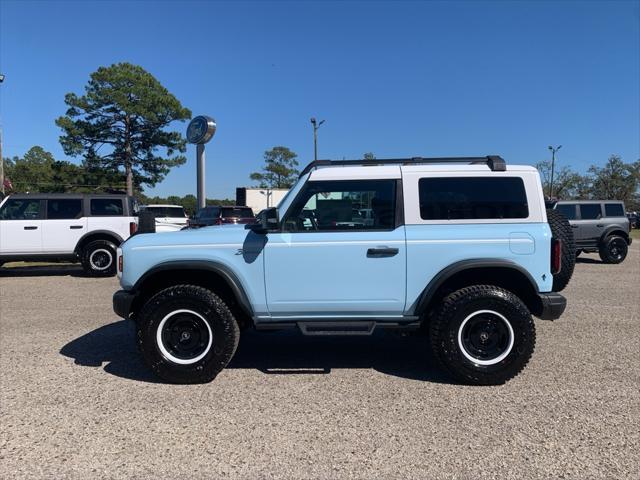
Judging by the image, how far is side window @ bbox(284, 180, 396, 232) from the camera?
4.31m

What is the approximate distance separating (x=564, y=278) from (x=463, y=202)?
1.50 meters

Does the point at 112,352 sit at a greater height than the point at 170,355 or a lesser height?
lesser

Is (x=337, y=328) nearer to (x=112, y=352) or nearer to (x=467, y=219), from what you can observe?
(x=467, y=219)


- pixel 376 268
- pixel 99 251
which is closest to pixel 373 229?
pixel 376 268

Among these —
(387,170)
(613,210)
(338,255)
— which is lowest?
(338,255)

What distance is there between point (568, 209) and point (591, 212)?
26.1 inches

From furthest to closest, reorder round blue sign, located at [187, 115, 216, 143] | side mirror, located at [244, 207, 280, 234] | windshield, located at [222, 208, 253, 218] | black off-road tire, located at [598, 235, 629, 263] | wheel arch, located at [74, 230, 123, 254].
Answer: round blue sign, located at [187, 115, 216, 143], windshield, located at [222, 208, 253, 218], black off-road tire, located at [598, 235, 629, 263], wheel arch, located at [74, 230, 123, 254], side mirror, located at [244, 207, 280, 234]

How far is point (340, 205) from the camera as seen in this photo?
4352 millimetres

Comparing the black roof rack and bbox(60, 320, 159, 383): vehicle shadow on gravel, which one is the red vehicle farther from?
the black roof rack

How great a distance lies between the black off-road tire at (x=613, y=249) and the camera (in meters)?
14.0

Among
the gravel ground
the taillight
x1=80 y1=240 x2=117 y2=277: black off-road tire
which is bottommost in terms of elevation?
the gravel ground

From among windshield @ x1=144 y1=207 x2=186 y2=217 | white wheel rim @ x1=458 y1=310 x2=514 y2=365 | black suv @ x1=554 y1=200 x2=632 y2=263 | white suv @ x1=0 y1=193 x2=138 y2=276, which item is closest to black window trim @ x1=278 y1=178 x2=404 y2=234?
white wheel rim @ x1=458 y1=310 x2=514 y2=365

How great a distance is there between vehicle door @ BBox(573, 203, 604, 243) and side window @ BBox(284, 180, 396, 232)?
39.5 feet

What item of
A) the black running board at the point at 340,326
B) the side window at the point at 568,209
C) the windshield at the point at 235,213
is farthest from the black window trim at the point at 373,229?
the windshield at the point at 235,213
